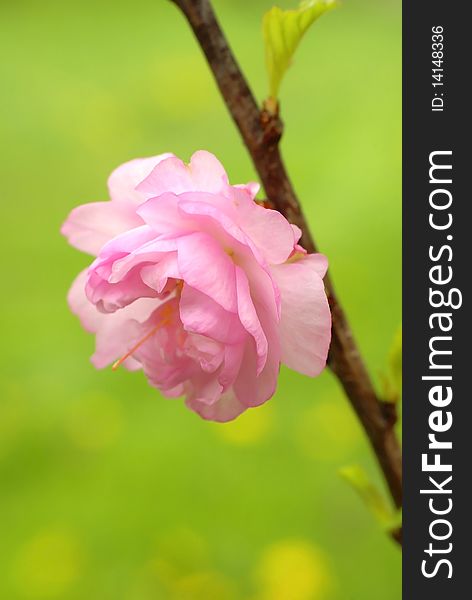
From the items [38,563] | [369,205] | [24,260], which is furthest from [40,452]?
[369,205]

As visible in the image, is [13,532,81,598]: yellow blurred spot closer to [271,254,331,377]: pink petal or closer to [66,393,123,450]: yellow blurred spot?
[66,393,123,450]: yellow blurred spot

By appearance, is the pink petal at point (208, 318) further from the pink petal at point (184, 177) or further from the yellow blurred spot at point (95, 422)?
the yellow blurred spot at point (95, 422)

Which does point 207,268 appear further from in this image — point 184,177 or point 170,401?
point 170,401

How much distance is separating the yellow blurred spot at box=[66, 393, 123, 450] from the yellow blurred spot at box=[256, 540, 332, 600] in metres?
0.37

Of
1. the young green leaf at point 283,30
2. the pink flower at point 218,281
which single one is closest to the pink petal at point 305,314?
the pink flower at point 218,281

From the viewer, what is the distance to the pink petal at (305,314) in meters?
0.35

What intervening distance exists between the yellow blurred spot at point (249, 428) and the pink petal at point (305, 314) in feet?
3.60

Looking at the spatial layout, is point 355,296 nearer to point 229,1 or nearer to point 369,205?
point 369,205

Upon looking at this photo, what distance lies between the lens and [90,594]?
1207mm

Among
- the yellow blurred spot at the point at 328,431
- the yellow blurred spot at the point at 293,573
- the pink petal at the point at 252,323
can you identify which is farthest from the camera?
the yellow blurred spot at the point at 328,431

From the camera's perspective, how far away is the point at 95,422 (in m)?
1.48

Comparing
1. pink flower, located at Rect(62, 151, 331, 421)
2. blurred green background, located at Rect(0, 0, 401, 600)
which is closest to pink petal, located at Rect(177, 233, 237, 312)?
pink flower, located at Rect(62, 151, 331, 421)

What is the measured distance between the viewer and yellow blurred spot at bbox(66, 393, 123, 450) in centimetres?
144

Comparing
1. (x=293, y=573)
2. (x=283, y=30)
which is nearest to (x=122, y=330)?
(x=283, y=30)
